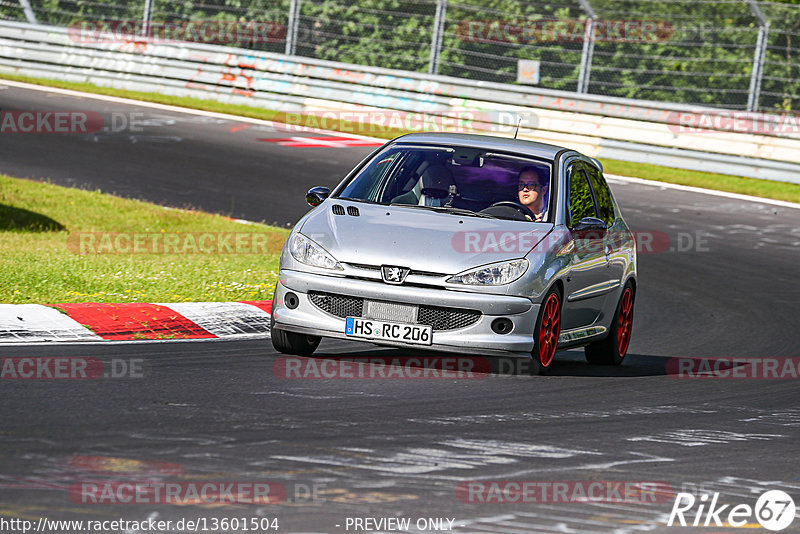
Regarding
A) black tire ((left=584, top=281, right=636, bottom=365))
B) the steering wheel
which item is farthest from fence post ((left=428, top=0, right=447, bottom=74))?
the steering wheel

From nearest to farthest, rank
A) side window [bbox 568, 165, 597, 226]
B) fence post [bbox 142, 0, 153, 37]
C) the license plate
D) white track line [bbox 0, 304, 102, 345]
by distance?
the license plate, white track line [bbox 0, 304, 102, 345], side window [bbox 568, 165, 597, 226], fence post [bbox 142, 0, 153, 37]

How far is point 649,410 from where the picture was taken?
8086 mm

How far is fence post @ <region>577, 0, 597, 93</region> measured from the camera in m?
22.6

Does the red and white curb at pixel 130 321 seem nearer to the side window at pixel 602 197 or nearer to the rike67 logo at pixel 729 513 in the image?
the side window at pixel 602 197

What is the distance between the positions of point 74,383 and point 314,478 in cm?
227

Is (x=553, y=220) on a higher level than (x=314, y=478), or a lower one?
higher

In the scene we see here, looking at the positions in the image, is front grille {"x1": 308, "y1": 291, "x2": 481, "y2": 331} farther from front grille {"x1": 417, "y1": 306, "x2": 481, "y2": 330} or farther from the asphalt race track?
the asphalt race track

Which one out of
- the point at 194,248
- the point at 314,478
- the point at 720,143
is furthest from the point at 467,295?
the point at 720,143

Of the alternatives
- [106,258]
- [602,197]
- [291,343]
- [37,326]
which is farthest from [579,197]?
[106,258]

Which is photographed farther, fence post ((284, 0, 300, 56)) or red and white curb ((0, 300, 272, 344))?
fence post ((284, 0, 300, 56))

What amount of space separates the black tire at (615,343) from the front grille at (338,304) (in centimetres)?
241

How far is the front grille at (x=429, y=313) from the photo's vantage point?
841cm

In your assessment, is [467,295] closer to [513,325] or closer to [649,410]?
[513,325]

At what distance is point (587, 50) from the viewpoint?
2278 cm
